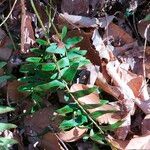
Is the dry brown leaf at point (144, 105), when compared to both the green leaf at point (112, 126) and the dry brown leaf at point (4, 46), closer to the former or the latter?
the green leaf at point (112, 126)

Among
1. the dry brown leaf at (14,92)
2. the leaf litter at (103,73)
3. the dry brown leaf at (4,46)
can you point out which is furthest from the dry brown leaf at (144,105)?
the dry brown leaf at (4,46)

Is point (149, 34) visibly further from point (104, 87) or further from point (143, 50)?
point (104, 87)

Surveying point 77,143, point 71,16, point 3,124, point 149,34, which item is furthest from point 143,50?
point 3,124

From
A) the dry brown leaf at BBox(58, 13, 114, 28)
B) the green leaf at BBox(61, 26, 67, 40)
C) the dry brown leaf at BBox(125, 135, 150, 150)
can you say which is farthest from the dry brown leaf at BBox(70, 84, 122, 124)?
the dry brown leaf at BBox(58, 13, 114, 28)

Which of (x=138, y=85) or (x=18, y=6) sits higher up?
(x=18, y=6)

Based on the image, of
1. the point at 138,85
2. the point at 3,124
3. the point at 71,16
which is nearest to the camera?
the point at 3,124
